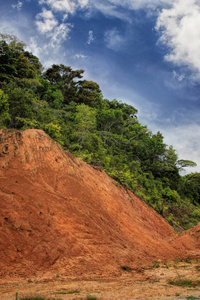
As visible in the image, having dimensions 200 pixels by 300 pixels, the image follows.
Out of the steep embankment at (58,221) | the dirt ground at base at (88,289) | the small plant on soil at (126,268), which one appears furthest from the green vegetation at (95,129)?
the dirt ground at base at (88,289)

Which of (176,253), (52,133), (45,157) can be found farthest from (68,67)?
(176,253)

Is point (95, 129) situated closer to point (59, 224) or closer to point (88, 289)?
point (59, 224)

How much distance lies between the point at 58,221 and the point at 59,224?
148mm

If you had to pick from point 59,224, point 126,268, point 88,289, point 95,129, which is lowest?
point 126,268

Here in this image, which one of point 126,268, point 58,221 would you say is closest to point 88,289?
point 126,268

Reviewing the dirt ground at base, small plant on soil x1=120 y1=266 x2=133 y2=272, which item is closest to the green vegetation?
small plant on soil x1=120 y1=266 x2=133 y2=272

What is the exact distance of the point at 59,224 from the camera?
299 inches

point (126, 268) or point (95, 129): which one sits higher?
point (95, 129)

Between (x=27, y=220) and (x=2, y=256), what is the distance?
1.46 m

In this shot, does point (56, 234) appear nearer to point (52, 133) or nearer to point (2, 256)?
point (2, 256)

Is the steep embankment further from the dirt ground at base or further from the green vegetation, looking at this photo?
the green vegetation

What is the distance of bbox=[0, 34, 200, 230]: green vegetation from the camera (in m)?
17.9

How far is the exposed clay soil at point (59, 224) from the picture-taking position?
19.8 feet

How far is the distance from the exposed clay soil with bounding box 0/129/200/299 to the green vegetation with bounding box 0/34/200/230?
563cm
